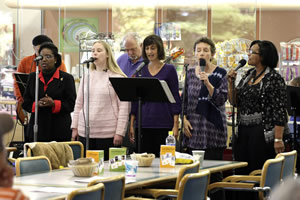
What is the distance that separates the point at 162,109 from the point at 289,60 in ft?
11.5

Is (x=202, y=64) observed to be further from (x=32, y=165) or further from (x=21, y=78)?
(x=21, y=78)

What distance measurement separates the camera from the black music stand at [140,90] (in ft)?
15.6

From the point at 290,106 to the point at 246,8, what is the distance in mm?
2760

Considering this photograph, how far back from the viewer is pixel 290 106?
20.4ft

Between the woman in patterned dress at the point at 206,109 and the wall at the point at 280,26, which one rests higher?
the wall at the point at 280,26

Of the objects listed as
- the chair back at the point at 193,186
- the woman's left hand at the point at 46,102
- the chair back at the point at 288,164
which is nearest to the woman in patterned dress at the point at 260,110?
the chair back at the point at 288,164

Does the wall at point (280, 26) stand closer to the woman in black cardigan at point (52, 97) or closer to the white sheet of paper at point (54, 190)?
the woman in black cardigan at point (52, 97)

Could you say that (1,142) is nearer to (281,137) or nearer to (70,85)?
A: (281,137)

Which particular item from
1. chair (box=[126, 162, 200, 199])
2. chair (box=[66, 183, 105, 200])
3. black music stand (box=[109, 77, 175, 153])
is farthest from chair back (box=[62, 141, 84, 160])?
chair (box=[66, 183, 105, 200])

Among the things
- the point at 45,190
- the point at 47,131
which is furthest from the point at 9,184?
the point at 47,131

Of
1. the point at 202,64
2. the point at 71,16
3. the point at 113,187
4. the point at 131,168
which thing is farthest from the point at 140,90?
the point at 71,16

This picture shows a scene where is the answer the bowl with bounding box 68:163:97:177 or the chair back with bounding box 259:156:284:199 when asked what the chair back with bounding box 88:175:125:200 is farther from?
the chair back with bounding box 259:156:284:199

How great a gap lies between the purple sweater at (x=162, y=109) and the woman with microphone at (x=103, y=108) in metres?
0.22

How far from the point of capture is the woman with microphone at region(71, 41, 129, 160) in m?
5.22
